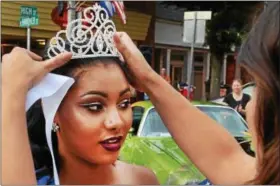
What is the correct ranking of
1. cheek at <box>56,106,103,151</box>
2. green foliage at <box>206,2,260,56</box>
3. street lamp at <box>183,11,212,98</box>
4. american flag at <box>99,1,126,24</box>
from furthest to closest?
green foliage at <box>206,2,260,56</box> < street lamp at <box>183,11,212,98</box> < american flag at <box>99,1,126,24</box> < cheek at <box>56,106,103,151</box>

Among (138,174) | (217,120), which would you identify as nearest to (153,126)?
(217,120)

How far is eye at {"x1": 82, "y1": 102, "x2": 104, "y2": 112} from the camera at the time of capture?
142 centimetres

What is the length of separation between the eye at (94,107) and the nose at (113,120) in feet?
0.09

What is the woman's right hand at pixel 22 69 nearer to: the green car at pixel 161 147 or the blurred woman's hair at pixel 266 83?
the blurred woman's hair at pixel 266 83

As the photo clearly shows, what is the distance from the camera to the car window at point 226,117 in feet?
15.8

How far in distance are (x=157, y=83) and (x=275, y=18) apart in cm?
49

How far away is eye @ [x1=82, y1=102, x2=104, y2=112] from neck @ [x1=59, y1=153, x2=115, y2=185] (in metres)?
0.15

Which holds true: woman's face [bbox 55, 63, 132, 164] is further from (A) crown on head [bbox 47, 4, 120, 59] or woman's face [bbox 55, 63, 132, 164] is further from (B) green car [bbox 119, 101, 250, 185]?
(B) green car [bbox 119, 101, 250, 185]

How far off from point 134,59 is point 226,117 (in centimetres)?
360

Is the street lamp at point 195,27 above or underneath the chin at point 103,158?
above

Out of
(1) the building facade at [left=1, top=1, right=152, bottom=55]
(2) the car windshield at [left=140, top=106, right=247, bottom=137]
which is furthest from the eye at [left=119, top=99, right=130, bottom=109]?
(1) the building facade at [left=1, top=1, right=152, bottom=55]

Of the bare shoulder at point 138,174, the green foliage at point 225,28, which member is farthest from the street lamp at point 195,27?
the bare shoulder at point 138,174

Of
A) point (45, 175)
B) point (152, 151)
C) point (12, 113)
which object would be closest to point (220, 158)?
point (45, 175)

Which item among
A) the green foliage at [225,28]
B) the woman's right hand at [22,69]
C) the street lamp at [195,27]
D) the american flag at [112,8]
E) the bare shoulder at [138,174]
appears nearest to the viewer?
the woman's right hand at [22,69]
